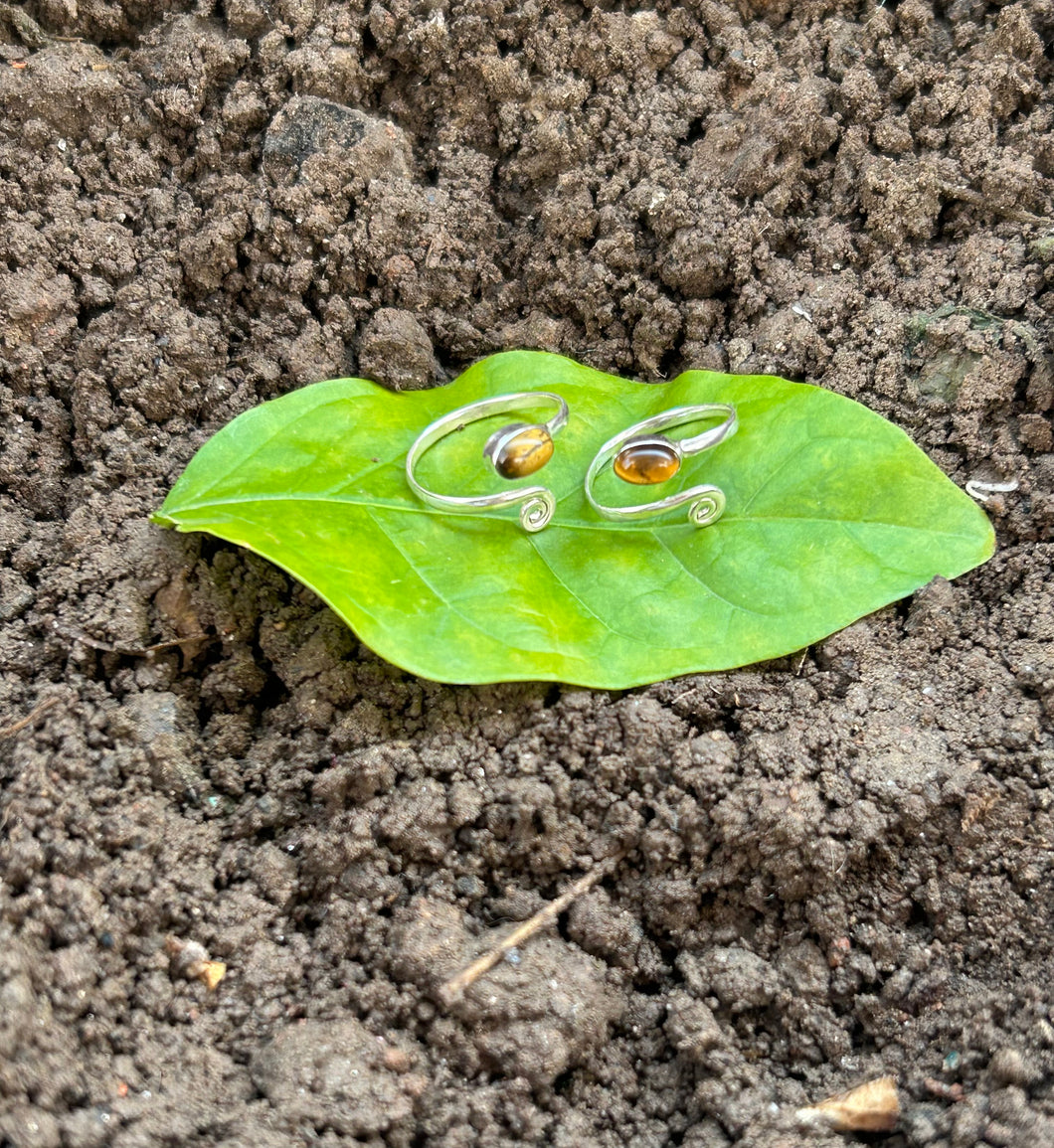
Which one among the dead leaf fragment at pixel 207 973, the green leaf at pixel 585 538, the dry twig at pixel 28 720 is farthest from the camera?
the green leaf at pixel 585 538

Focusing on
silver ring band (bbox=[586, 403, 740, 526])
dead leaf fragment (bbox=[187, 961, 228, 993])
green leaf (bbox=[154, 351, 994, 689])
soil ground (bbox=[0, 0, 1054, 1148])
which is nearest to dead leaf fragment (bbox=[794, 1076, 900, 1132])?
soil ground (bbox=[0, 0, 1054, 1148])

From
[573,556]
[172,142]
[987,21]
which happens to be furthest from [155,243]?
[987,21]

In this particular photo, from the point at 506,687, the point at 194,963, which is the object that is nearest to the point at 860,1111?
the point at 506,687

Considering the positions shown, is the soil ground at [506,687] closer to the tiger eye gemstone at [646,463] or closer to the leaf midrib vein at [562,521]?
the leaf midrib vein at [562,521]

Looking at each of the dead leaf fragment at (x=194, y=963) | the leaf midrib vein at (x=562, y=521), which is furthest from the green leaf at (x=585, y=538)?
the dead leaf fragment at (x=194, y=963)

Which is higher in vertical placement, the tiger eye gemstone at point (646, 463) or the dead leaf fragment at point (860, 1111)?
the tiger eye gemstone at point (646, 463)

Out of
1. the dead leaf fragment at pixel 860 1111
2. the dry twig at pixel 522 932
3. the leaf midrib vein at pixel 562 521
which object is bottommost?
the dead leaf fragment at pixel 860 1111

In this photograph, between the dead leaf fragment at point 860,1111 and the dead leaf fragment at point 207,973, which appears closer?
the dead leaf fragment at point 860,1111

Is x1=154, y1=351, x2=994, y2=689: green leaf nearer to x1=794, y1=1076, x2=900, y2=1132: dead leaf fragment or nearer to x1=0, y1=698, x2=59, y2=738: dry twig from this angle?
x1=0, y1=698, x2=59, y2=738: dry twig
